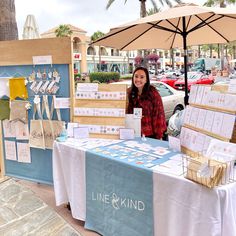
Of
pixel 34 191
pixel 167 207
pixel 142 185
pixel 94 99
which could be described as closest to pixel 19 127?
pixel 34 191

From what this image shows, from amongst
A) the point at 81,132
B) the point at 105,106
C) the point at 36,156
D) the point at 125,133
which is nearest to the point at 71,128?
the point at 81,132

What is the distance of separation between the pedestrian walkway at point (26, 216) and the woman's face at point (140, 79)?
155 cm

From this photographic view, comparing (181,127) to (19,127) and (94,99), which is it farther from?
(19,127)

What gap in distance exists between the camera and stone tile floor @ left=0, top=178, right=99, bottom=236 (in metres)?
2.83

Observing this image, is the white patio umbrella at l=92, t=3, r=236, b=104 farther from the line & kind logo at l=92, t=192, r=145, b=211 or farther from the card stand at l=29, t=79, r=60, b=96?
the line & kind logo at l=92, t=192, r=145, b=211

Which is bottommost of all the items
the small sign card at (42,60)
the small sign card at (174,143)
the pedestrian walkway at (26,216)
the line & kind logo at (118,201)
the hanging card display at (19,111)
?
the pedestrian walkway at (26,216)

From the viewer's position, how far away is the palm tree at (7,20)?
4.50m

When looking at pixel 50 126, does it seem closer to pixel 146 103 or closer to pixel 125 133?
pixel 125 133

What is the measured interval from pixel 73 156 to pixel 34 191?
1306mm

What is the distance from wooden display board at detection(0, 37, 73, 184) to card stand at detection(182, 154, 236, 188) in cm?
174

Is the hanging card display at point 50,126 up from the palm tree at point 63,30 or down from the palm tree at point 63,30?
down

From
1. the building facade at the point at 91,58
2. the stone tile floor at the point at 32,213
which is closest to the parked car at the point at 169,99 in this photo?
the stone tile floor at the point at 32,213

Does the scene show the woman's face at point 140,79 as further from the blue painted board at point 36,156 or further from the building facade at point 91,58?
the building facade at point 91,58

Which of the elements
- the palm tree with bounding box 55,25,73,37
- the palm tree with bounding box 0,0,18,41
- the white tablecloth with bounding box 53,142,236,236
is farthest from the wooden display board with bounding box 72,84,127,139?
the palm tree with bounding box 55,25,73,37
